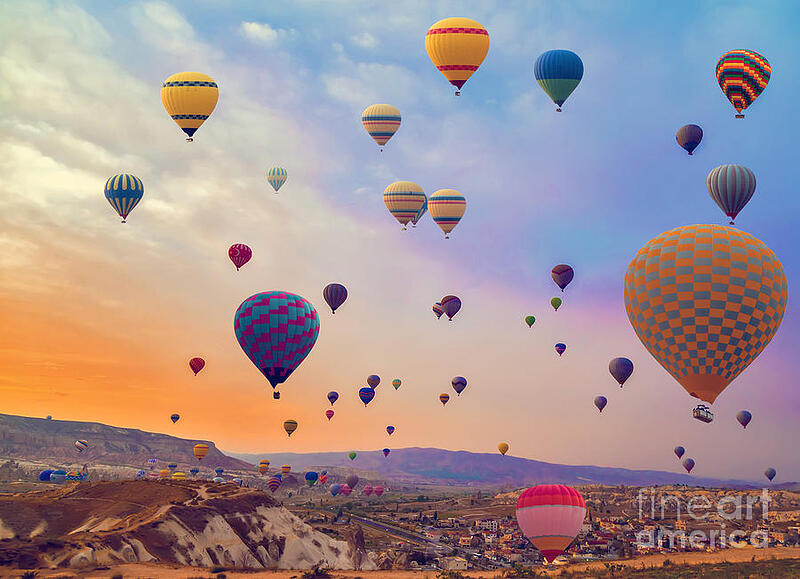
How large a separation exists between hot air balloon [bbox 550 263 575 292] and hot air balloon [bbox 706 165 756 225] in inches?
1134

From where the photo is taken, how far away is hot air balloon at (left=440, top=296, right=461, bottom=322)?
106m

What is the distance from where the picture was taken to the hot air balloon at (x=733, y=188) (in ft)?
213

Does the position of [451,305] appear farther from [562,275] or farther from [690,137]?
[690,137]

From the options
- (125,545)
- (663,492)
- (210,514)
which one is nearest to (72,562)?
(125,545)

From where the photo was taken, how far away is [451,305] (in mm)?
105688

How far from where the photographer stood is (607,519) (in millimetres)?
137000

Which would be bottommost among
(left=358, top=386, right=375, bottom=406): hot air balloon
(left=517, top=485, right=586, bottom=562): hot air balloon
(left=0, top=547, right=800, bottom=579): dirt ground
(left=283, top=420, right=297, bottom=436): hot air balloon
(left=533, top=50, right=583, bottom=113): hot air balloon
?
(left=0, top=547, right=800, bottom=579): dirt ground

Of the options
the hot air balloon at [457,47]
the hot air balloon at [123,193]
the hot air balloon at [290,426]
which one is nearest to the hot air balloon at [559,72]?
the hot air balloon at [457,47]

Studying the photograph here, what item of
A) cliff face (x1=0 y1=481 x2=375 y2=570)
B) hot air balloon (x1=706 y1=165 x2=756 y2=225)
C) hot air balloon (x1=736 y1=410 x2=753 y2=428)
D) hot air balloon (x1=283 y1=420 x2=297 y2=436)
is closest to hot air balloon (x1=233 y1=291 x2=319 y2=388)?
cliff face (x1=0 y1=481 x2=375 y2=570)

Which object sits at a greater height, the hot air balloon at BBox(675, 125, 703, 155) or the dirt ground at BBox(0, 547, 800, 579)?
the hot air balloon at BBox(675, 125, 703, 155)

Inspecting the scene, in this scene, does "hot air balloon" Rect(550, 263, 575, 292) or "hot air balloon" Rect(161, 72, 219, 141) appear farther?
"hot air balloon" Rect(550, 263, 575, 292)

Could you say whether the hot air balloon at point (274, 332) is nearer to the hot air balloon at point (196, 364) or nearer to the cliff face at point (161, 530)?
the cliff face at point (161, 530)

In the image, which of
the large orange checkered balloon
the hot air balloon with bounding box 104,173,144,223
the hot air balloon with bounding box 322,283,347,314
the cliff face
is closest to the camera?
the large orange checkered balloon

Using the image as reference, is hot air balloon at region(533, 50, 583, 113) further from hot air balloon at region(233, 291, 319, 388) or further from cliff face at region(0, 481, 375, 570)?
cliff face at region(0, 481, 375, 570)
